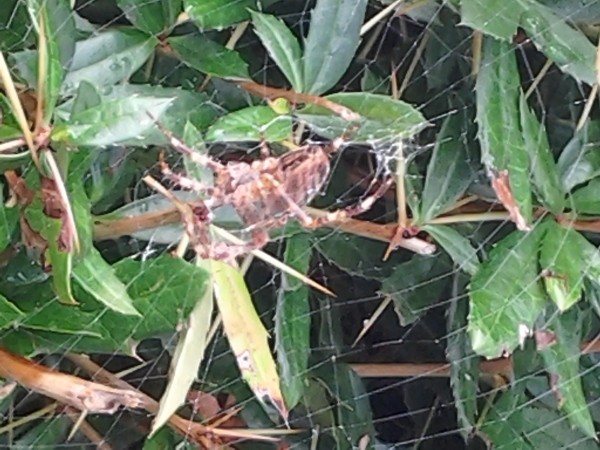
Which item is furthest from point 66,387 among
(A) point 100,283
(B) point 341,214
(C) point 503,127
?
(C) point 503,127

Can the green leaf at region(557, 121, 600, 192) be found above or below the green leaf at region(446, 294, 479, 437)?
above

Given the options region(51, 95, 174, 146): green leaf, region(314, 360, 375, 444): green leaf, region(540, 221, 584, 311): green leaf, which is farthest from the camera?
region(314, 360, 375, 444): green leaf

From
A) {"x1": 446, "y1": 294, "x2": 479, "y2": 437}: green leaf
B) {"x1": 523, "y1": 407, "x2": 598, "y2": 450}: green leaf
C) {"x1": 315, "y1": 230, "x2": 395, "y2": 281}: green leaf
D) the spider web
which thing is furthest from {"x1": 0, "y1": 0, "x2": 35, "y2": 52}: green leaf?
{"x1": 523, "y1": 407, "x2": 598, "y2": 450}: green leaf

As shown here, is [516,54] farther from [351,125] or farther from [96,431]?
[96,431]

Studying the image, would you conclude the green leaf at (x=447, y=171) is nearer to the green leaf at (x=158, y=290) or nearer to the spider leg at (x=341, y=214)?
the spider leg at (x=341, y=214)

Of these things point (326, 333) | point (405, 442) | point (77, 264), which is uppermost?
point (77, 264)

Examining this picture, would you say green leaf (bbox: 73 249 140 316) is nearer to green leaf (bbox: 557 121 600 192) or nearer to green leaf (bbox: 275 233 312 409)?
green leaf (bbox: 275 233 312 409)

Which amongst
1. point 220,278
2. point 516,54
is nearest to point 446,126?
point 516,54

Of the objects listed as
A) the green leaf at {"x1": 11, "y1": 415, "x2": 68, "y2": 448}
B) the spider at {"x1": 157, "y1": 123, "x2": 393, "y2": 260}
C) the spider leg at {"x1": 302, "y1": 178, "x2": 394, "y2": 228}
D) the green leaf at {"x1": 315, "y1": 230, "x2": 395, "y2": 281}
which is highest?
the spider at {"x1": 157, "y1": 123, "x2": 393, "y2": 260}
